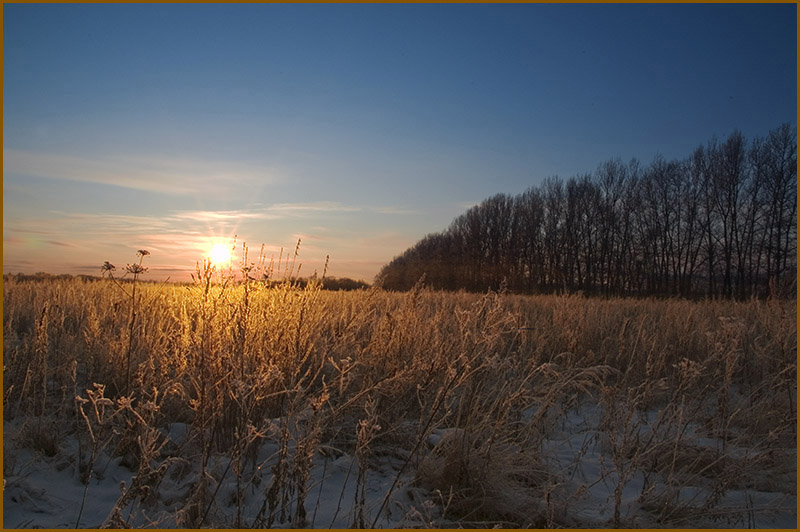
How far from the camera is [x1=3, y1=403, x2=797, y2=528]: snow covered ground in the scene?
231 cm

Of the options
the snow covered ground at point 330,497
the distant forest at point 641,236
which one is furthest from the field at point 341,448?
the distant forest at point 641,236

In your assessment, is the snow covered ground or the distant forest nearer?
the snow covered ground

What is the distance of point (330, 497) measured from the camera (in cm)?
258

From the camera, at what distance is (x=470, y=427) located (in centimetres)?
287

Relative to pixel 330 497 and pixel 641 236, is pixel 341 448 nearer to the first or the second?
pixel 330 497

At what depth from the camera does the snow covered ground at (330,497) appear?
231cm

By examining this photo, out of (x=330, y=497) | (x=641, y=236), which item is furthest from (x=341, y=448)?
(x=641, y=236)

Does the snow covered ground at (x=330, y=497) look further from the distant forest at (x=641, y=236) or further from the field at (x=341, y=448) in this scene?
the distant forest at (x=641, y=236)

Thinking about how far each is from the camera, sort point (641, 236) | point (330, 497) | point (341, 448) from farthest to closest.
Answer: point (641, 236), point (341, 448), point (330, 497)

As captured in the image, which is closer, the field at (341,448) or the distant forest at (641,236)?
the field at (341,448)

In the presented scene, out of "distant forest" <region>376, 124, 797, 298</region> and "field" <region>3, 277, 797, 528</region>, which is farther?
"distant forest" <region>376, 124, 797, 298</region>

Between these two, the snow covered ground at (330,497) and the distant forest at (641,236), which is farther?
the distant forest at (641,236)

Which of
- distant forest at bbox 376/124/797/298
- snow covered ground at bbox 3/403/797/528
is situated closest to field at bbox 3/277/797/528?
snow covered ground at bbox 3/403/797/528

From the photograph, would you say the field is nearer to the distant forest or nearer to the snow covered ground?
the snow covered ground
